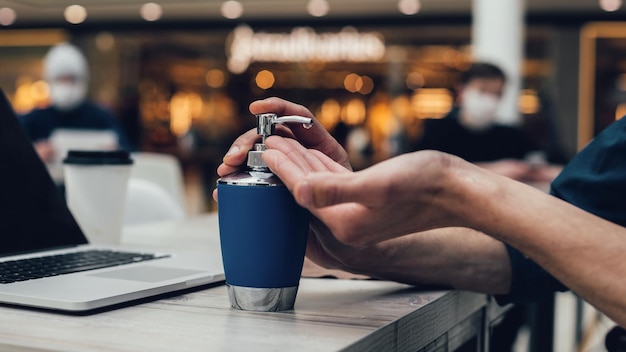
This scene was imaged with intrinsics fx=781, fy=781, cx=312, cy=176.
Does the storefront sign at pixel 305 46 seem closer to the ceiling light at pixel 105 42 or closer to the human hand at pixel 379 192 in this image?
the ceiling light at pixel 105 42

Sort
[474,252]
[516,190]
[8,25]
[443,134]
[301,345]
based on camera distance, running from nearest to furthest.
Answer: [301,345]
[516,190]
[474,252]
[443,134]
[8,25]

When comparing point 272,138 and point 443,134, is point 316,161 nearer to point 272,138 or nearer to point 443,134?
point 272,138

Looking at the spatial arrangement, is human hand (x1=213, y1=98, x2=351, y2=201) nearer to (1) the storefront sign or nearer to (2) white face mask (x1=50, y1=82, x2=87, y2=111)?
(2) white face mask (x1=50, y1=82, x2=87, y2=111)

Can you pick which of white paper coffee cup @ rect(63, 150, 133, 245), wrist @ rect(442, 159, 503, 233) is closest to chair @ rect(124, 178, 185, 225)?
white paper coffee cup @ rect(63, 150, 133, 245)

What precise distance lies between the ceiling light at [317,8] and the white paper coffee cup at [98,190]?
8213 millimetres

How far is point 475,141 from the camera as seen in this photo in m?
4.06

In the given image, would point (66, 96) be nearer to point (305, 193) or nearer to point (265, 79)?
point (305, 193)

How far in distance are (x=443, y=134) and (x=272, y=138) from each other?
3435mm

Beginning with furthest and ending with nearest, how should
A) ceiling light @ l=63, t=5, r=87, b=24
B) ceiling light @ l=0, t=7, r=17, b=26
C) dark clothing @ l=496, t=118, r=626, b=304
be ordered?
1. ceiling light @ l=0, t=7, r=17, b=26
2. ceiling light @ l=63, t=5, r=87, b=24
3. dark clothing @ l=496, t=118, r=626, b=304

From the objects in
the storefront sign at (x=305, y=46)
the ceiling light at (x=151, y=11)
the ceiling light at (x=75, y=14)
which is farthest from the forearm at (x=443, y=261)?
the ceiling light at (x=75, y=14)

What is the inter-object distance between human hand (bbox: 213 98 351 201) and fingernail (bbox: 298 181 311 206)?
135 millimetres

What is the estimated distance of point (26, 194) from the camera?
103 cm

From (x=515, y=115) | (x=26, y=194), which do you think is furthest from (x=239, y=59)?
(x=26, y=194)

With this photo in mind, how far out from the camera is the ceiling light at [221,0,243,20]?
9523mm
